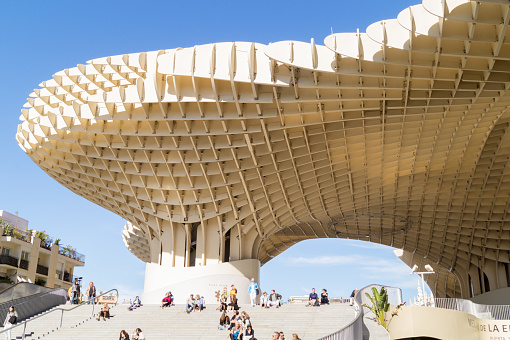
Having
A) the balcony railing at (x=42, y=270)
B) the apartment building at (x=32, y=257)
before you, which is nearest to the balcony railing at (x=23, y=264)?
the apartment building at (x=32, y=257)

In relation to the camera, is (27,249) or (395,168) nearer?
(395,168)

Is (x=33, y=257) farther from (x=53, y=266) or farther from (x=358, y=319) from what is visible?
(x=358, y=319)

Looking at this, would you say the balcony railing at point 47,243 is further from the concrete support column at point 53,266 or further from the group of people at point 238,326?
the group of people at point 238,326

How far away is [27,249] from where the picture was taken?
53.5m

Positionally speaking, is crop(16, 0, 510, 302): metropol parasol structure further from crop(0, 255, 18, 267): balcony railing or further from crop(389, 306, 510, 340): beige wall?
crop(0, 255, 18, 267): balcony railing

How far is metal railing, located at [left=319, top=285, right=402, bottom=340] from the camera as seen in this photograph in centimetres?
1581

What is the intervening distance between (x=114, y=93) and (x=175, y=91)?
11.1ft

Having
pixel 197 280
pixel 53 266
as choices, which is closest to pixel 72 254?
pixel 53 266

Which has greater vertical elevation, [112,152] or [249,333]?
[112,152]

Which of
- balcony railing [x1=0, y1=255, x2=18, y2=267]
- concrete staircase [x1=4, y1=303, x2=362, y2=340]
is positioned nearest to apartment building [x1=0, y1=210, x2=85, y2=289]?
balcony railing [x1=0, y1=255, x2=18, y2=267]

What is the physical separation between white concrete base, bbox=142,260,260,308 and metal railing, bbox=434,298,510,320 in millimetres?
14566

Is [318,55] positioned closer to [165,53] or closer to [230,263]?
[165,53]

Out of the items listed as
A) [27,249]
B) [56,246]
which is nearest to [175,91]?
[27,249]

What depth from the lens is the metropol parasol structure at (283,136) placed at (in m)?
23.8
